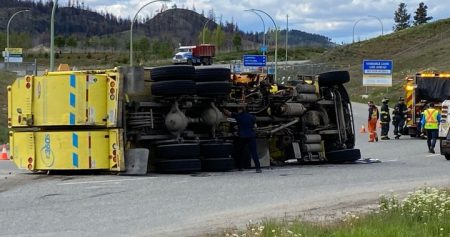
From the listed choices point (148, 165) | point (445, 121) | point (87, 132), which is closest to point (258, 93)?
point (148, 165)

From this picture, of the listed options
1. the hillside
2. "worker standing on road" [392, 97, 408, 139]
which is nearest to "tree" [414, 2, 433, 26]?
the hillside

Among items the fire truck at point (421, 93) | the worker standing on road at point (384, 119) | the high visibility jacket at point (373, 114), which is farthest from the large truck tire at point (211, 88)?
the fire truck at point (421, 93)

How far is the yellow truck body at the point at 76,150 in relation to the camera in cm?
1551

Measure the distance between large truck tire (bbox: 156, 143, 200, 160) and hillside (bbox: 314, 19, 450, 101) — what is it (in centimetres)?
5283

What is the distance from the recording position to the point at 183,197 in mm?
12773

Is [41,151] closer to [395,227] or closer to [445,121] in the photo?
[395,227]

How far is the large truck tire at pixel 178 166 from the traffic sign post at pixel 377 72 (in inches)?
1493

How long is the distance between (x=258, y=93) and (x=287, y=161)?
2202 millimetres

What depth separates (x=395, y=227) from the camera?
27.6ft

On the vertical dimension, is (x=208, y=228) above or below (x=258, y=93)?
below

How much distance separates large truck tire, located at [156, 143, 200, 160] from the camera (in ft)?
52.4

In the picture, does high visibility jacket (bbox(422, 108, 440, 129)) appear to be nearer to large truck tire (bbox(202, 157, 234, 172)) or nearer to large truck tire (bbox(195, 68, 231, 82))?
large truck tire (bbox(202, 157, 234, 172))

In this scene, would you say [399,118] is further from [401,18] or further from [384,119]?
[401,18]

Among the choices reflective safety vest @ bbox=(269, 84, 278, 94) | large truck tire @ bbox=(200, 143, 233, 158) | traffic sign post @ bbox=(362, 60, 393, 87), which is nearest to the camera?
large truck tire @ bbox=(200, 143, 233, 158)
